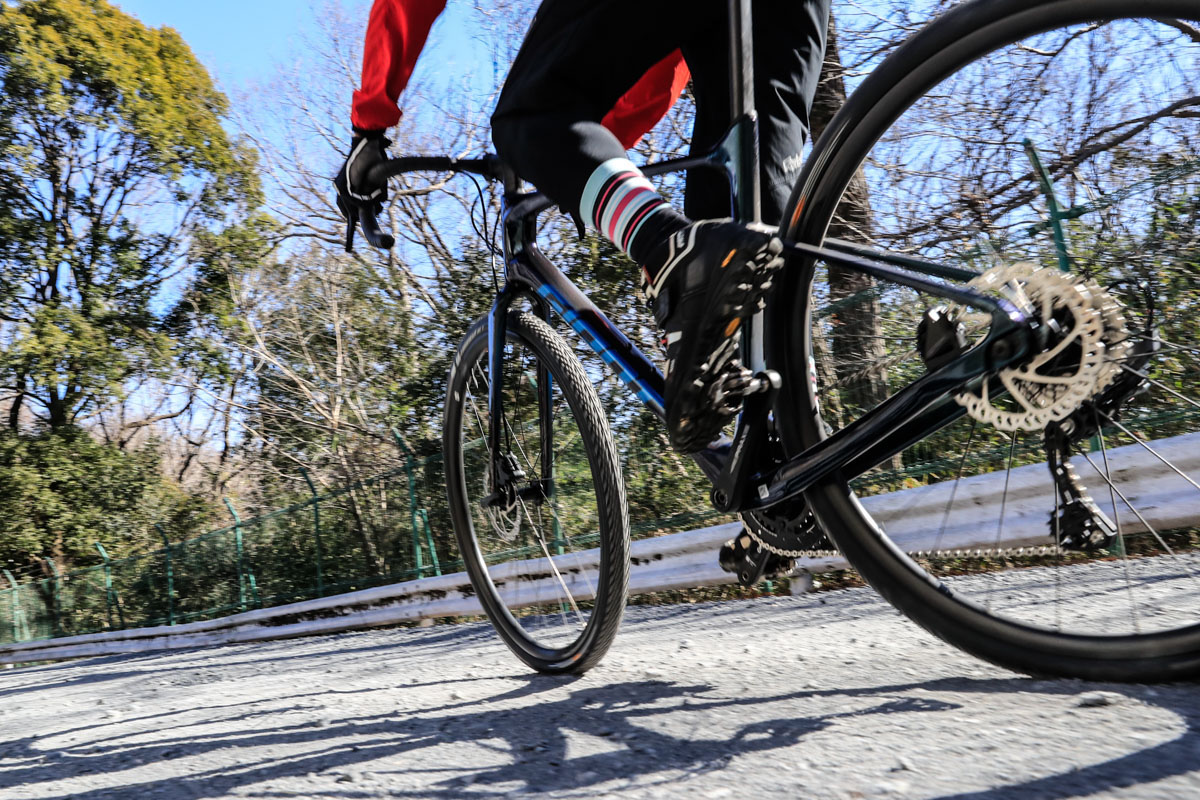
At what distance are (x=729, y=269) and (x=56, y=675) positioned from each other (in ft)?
25.5

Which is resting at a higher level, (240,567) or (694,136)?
(694,136)

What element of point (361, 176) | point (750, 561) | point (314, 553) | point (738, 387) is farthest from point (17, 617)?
point (738, 387)

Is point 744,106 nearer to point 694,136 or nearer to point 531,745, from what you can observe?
point 694,136

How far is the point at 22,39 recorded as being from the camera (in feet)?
71.2

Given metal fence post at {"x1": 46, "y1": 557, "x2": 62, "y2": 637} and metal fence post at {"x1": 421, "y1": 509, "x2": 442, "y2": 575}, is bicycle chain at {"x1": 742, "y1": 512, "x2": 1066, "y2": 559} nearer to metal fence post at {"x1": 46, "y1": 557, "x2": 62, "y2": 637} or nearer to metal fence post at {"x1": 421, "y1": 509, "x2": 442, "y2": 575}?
metal fence post at {"x1": 421, "y1": 509, "x2": 442, "y2": 575}

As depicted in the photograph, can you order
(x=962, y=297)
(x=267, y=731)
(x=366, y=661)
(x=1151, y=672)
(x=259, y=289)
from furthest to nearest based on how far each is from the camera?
(x=259, y=289)
(x=366, y=661)
(x=267, y=731)
(x=962, y=297)
(x=1151, y=672)

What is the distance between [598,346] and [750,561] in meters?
0.65

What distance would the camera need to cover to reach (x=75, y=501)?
73.4 feet

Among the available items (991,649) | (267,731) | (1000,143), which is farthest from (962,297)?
(267,731)

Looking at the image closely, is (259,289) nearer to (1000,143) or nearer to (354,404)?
(354,404)

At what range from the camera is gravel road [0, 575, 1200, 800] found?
1267mm

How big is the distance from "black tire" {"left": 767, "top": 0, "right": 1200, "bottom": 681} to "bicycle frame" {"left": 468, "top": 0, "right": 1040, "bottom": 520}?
48 mm

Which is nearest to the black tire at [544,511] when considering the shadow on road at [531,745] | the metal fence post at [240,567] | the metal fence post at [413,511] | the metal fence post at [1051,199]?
the shadow on road at [531,745]

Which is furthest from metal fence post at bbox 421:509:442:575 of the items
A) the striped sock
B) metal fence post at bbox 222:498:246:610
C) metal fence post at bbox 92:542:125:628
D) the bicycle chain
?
metal fence post at bbox 92:542:125:628
